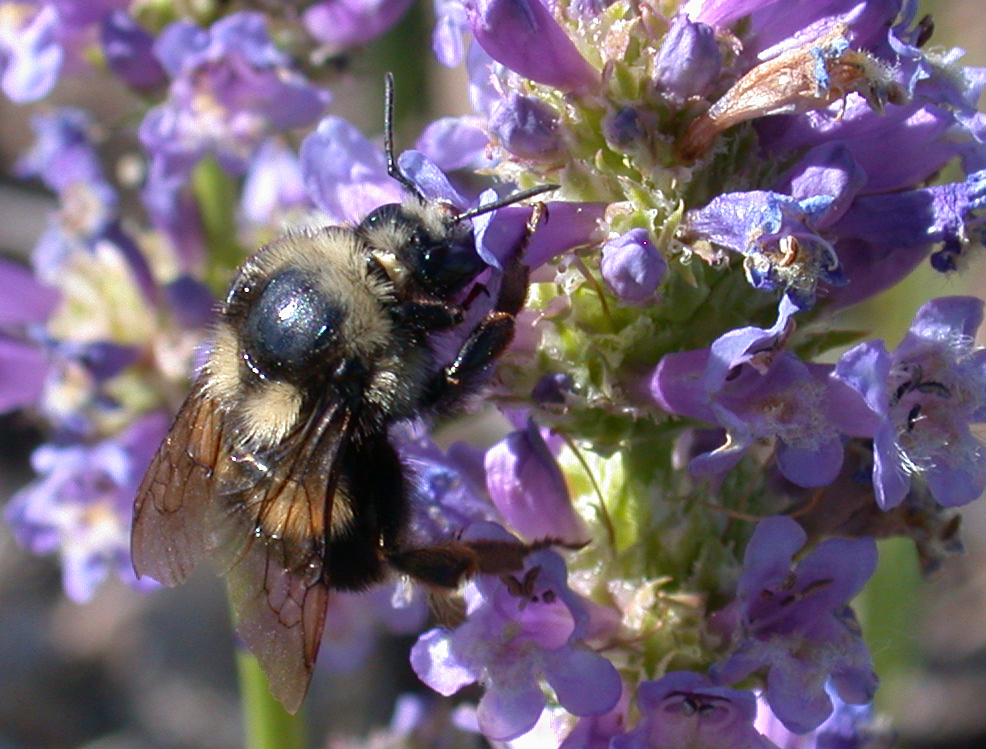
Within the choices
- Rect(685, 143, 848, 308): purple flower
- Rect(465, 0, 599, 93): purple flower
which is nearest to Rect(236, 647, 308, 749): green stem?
Rect(465, 0, 599, 93): purple flower

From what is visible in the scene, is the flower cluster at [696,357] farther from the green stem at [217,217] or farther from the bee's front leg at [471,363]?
the green stem at [217,217]

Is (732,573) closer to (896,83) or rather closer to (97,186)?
(896,83)

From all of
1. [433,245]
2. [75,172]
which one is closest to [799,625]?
[433,245]

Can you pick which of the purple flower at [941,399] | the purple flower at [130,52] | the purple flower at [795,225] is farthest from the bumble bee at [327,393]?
the purple flower at [130,52]

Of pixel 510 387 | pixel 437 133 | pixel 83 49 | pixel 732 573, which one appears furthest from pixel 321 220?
pixel 83 49

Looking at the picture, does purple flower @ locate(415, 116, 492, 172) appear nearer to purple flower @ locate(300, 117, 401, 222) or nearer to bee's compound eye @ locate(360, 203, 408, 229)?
purple flower @ locate(300, 117, 401, 222)

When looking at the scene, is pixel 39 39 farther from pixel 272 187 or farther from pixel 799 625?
pixel 799 625
